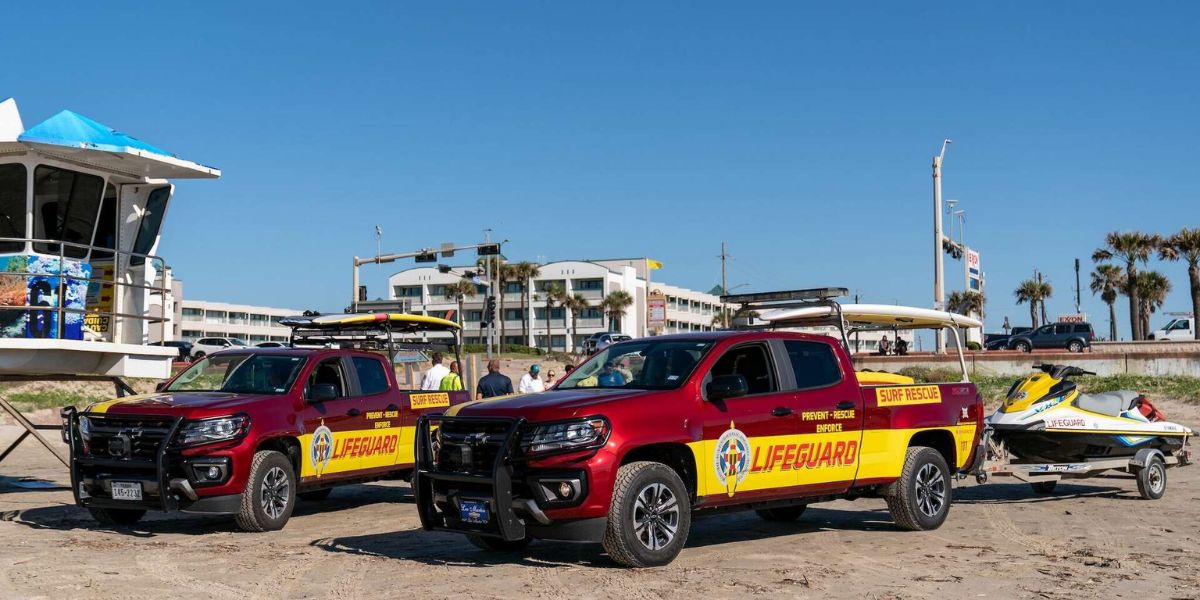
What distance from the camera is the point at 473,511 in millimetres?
8531

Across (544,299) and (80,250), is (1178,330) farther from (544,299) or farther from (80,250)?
(544,299)

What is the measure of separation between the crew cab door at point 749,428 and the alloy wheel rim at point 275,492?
14.8 ft

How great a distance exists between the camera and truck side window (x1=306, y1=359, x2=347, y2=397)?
12.4 metres

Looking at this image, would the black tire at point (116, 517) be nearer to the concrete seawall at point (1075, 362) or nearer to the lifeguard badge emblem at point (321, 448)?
the lifeguard badge emblem at point (321, 448)

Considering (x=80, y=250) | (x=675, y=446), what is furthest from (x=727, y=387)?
(x=80, y=250)

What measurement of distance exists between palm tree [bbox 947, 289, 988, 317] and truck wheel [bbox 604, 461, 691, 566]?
6759 centimetres

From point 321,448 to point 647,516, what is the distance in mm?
4647

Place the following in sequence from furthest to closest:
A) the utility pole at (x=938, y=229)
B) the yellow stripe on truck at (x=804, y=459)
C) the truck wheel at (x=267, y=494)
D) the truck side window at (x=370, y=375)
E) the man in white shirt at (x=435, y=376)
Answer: the utility pole at (x=938, y=229) < the man in white shirt at (x=435, y=376) < the truck side window at (x=370, y=375) < the truck wheel at (x=267, y=494) < the yellow stripe on truck at (x=804, y=459)

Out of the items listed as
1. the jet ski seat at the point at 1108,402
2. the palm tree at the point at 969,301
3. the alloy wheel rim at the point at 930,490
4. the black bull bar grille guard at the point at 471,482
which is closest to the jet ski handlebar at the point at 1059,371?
the jet ski seat at the point at 1108,402

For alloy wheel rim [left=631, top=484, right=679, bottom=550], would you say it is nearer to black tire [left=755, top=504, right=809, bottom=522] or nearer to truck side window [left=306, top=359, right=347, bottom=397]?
black tire [left=755, top=504, right=809, bottom=522]

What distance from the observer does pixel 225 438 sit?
426 inches

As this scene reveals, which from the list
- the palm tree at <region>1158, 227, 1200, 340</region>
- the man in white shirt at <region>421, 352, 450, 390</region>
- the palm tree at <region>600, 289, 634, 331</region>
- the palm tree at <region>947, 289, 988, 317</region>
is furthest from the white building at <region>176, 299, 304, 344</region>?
the man in white shirt at <region>421, 352, 450, 390</region>

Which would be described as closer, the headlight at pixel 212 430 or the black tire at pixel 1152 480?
the headlight at pixel 212 430

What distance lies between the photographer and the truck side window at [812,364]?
33.4 feet
